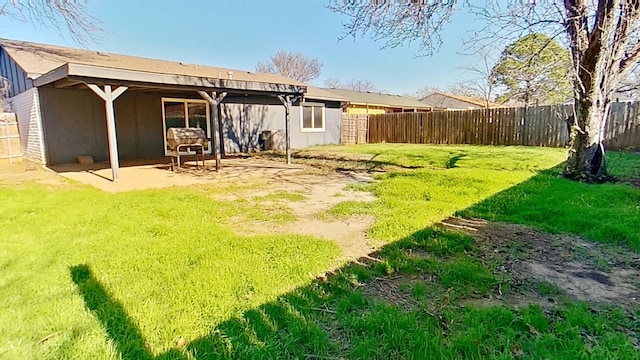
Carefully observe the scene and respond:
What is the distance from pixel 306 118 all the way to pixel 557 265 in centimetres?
1289

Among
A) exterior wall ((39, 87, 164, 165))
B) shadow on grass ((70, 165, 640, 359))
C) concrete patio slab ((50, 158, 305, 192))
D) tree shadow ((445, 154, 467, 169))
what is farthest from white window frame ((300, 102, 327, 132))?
shadow on grass ((70, 165, 640, 359))

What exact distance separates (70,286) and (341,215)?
2973 millimetres

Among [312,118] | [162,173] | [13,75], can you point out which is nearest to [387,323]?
[162,173]

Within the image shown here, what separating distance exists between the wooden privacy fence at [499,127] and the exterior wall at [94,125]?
10722mm

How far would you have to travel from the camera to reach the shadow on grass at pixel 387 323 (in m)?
1.77

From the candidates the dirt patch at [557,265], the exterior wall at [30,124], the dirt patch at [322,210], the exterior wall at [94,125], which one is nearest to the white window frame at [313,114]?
the exterior wall at [94,125]

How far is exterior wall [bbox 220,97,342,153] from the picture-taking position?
41.8ft

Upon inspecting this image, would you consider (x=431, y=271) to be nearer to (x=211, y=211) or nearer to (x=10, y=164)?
(x=211, y=211)

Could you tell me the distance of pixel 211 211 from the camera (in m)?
4.66

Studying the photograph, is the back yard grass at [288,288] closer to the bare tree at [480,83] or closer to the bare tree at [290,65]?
the bare tree at [480,83]

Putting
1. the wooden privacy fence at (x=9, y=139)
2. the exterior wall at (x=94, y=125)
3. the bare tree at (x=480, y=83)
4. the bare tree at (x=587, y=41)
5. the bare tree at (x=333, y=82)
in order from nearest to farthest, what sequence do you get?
the bare tree at (x=587, y=41) < the exterior wall at (x=94, y=125) < the wooden privacy fence at (x=9, y=139) < the bare tree at (x=480, y=83) < the bare tree at (x=333, y=82)

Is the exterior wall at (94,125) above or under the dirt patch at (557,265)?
above

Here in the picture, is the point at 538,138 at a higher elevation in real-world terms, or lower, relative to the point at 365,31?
lower

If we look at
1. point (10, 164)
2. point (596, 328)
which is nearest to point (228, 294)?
point (596, 328)
